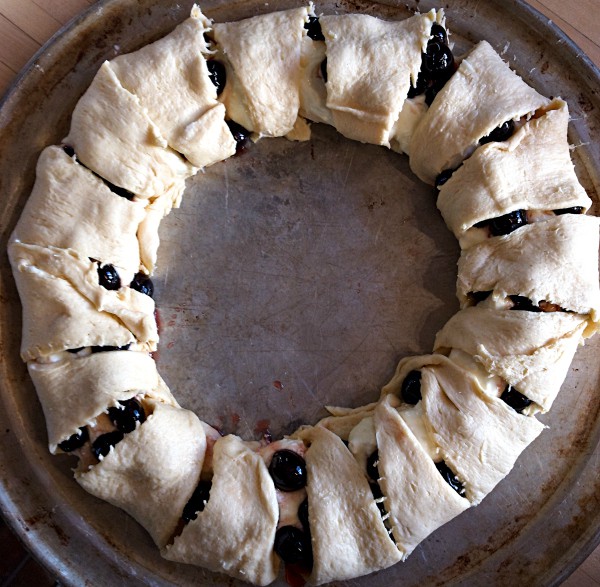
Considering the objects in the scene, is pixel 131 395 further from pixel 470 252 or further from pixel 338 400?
pixel 470 252

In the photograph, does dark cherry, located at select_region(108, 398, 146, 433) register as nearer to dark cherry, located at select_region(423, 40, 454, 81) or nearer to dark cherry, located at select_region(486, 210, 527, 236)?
dark cherry, located at select_region(486, 210, 527, 236)

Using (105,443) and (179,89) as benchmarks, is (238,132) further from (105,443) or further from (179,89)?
(105,443)

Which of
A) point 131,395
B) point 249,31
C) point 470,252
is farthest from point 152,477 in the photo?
point 249,31

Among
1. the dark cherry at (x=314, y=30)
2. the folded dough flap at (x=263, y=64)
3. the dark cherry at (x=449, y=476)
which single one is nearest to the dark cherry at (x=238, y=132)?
the folded dough flap at (x=263, y=64)

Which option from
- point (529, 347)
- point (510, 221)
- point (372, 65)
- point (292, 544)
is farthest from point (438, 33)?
point (292, 544)

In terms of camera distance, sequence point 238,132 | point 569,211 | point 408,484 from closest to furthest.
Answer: point 408,484, point 569,211, point 238,132

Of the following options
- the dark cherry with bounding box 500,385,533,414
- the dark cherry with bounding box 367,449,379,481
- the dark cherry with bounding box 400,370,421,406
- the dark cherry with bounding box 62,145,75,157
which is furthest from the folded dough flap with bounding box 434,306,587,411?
the dark cherry with bounding box 62,145,75,157
